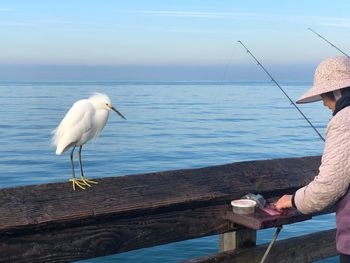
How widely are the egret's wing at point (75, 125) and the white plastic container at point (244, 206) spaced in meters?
1.55

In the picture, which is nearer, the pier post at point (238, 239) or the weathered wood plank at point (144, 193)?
the weathered wood plank at point (144, 193)

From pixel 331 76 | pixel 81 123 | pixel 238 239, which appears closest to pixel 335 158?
pixel 331 76

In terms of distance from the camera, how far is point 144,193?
3.35 m

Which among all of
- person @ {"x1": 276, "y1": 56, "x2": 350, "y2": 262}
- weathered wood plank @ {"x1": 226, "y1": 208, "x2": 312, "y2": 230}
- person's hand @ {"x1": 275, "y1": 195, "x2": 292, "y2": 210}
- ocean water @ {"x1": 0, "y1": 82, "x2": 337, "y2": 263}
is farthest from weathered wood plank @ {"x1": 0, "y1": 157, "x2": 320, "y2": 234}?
ocean water @ {"x1": 0, "y1": 82, "x2": 337, "y2": 263}

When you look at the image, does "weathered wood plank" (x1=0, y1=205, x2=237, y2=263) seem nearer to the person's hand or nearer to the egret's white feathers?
the person's hand

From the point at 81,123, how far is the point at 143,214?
4.73 feet

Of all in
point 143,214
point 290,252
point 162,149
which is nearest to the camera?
point 143,214

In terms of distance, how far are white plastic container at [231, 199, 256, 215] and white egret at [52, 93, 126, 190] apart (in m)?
1.44

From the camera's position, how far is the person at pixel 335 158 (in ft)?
9.49

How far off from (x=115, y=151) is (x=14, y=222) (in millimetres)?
19013

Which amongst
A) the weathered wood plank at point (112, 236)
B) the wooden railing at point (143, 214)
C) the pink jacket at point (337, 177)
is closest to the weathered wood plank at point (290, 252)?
the wooden railing at point (143, 214)

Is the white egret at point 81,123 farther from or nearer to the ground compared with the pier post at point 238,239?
farther from the ground

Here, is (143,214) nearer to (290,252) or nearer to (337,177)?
(337,177)

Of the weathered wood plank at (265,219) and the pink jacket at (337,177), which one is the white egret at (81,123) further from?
the pink jacket at (337,177)
